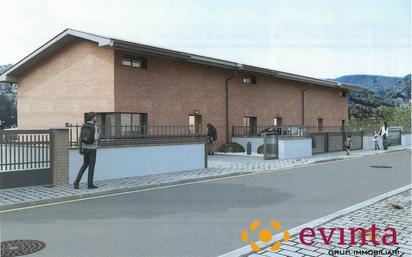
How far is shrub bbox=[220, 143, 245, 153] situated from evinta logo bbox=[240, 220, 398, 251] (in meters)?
17.0

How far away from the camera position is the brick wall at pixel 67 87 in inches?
703

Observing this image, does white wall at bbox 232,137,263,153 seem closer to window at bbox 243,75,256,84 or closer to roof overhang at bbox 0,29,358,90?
window at bbox 243,75,256,84

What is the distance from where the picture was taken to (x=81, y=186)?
33.8 feet

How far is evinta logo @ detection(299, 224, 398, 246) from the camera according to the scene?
5184mm

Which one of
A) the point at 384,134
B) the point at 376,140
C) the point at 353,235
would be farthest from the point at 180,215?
the point at 376,140

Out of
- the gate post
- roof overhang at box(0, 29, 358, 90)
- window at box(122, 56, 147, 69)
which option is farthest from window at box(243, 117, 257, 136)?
the gate post

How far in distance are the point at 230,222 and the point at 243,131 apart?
18.5 meters

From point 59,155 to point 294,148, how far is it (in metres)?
13.0

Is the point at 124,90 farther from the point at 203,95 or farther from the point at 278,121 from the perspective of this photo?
the point at 278,121

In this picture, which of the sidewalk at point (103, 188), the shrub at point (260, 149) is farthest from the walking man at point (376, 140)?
the sidewalk at point (103, 188)

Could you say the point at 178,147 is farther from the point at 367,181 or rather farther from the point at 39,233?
the point at 39,233

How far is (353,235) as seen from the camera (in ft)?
18.0

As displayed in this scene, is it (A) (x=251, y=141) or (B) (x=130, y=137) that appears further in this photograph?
(A) (x=251, y=141)

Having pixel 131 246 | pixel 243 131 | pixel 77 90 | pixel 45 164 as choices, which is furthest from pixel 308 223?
pixel 243 131
